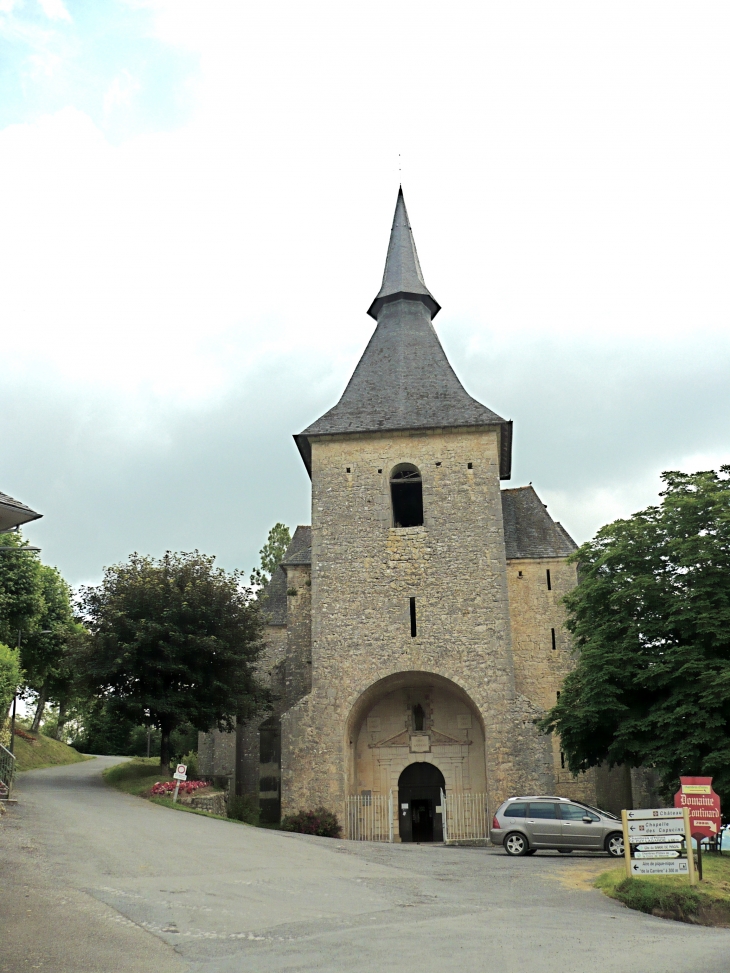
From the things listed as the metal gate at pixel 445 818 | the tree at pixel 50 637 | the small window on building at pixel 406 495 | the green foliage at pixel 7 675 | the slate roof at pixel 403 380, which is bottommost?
the metal gate at pixel 445 818

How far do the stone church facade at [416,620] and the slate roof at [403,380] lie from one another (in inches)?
3.3

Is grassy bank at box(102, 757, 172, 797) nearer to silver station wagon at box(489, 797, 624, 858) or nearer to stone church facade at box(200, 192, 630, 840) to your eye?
stone church facade at box(200, 192, 630, 840)

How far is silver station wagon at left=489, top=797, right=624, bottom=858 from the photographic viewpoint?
18.2m

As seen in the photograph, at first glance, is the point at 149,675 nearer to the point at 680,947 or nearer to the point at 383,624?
the point at 383,624

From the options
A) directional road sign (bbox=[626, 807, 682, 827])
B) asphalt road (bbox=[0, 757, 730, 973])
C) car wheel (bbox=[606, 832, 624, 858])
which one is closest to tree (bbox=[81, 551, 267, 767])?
asphalt road (bbox=[0, 757, 730, 973])

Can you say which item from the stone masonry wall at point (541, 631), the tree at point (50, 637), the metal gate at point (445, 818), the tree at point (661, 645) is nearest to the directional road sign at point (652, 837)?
the tree at point (661, 645)

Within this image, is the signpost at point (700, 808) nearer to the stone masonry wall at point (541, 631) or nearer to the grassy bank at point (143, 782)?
the grassy bank at point (143, 782)

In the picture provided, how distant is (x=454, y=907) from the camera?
11.5 metres

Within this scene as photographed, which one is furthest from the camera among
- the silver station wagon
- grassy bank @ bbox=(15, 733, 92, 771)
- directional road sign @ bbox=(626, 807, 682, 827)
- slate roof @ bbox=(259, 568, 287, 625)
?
grassy bank @ bbox=(15, 733, 92, 771)

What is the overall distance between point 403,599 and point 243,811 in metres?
7.62

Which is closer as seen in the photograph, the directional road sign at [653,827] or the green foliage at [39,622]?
the directional road sign at [653,827]

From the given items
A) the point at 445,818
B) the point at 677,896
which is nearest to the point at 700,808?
the point at 677,896

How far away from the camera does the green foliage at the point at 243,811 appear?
24.9 metres

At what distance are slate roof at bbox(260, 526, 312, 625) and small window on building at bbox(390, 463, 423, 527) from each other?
3.36m
